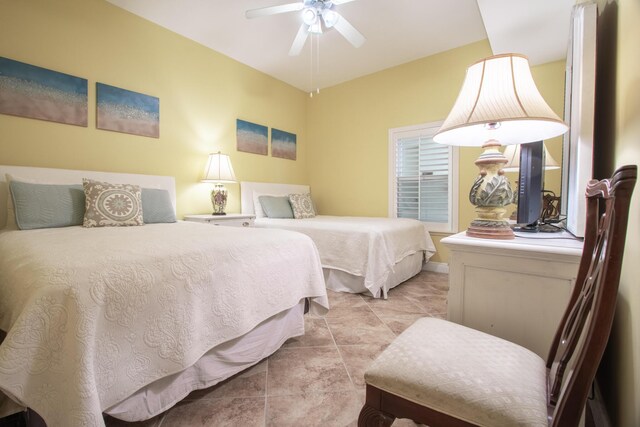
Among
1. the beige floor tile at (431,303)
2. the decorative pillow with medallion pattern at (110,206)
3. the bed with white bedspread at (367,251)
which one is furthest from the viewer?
the bed with white bedspread at (367,251)

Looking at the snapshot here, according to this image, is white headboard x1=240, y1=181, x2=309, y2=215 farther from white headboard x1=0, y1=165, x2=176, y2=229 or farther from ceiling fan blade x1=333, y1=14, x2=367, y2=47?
ceiling fan blade x1=333, y1=14, x2=367, y2=47

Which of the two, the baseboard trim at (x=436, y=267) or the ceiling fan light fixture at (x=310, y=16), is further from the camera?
the baseboard trim at (x=436, y=267)

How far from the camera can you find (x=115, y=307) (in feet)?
3.18

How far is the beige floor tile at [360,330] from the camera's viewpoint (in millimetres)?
1941

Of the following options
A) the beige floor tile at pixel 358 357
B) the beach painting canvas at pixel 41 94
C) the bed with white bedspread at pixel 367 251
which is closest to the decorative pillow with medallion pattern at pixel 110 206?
the beach painting canvas at pixel 41 94

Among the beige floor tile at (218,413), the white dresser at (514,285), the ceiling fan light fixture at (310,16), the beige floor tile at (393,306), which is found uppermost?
the ceiling fan light fixture at (310,16)

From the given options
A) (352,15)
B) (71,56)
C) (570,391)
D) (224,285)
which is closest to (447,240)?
(570,391)

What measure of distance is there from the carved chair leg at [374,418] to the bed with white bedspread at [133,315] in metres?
0.72

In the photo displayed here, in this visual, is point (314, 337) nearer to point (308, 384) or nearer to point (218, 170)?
point (308, 384)

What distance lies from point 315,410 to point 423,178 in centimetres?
317

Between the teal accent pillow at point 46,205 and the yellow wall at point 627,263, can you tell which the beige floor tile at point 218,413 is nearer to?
the yellow wall at point 627,263

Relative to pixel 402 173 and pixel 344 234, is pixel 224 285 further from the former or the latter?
pixel 402 173

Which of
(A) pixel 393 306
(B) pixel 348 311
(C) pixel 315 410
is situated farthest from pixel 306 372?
(A) pixel 393 306

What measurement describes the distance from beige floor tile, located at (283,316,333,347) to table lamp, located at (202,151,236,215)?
188 cm
